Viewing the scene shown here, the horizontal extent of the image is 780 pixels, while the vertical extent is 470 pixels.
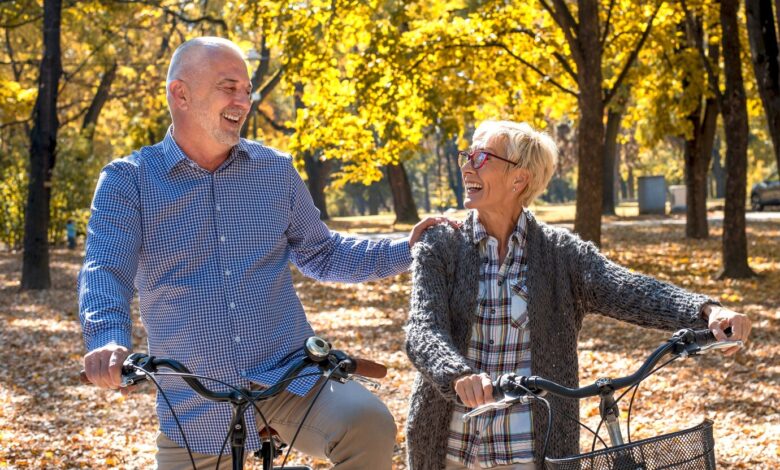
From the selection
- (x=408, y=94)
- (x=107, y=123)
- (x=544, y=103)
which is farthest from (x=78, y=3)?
(x=107, y=123)

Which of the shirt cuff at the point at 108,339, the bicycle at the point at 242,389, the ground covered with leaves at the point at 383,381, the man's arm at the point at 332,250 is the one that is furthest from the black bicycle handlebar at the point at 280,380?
the ground covered with leaves at the point at 383,381

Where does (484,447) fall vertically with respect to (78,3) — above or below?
below

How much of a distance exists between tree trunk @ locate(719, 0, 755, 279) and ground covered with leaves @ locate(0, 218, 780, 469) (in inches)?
17.8

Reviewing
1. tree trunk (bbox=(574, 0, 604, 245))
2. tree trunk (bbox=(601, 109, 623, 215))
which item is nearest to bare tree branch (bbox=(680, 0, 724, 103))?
tree trunk (bbox=(574, 0, 604, 245))

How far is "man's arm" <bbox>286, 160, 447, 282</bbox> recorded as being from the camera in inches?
171

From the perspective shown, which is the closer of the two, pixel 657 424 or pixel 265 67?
pixel 657 424

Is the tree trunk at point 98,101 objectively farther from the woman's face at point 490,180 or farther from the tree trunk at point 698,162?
the woman's face at point 490,180

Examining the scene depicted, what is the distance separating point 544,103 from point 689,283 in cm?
679

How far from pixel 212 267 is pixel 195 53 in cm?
76

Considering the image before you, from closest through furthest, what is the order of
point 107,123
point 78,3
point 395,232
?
point 78,3 < point 395,232 < point 107,123

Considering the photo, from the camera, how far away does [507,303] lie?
12.5 ft

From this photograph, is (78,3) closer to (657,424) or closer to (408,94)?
(408,94)

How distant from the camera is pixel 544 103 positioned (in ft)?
73.1

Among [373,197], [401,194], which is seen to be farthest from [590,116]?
[373,197]
